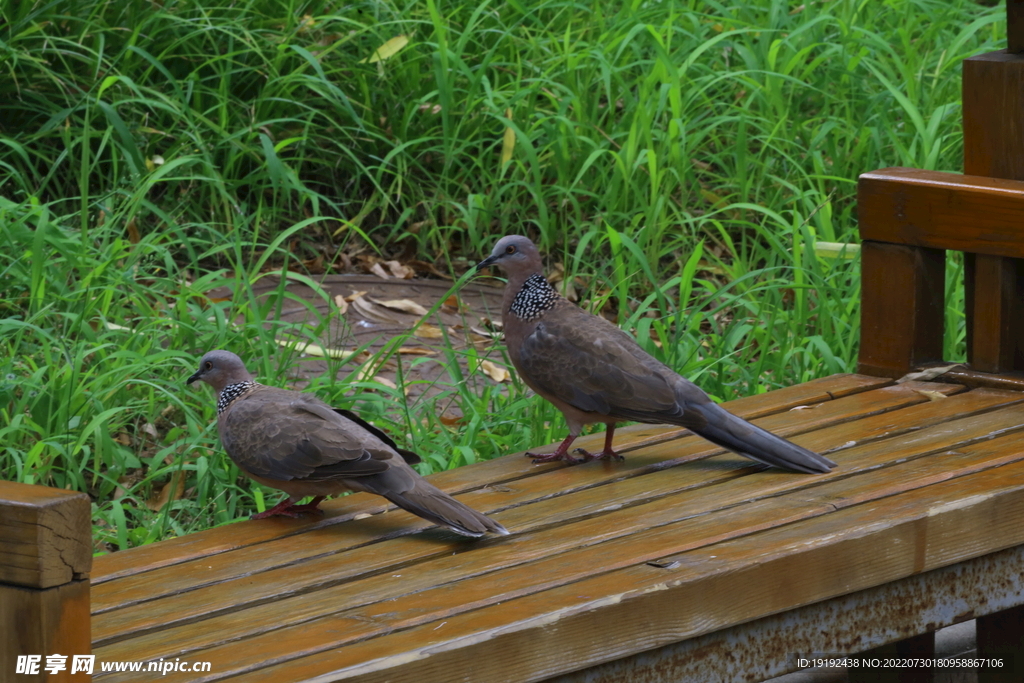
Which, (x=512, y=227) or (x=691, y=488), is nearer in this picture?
(x=691, y=488)

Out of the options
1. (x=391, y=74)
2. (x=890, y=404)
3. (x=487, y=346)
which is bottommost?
(x=487, y=346)

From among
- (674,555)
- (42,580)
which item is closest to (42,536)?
(42,580)

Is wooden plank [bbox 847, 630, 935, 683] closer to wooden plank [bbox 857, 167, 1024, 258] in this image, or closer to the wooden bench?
the wooden bench

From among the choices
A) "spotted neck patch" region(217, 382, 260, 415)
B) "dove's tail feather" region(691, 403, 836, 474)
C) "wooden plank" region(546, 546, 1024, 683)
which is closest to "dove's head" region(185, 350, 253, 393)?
"spotted neck patch" region(217, 382, 260, 415)

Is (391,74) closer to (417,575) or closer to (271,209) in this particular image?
(271,209)

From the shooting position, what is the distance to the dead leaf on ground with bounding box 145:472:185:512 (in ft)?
12.7

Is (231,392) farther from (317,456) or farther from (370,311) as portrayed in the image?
(370,311)

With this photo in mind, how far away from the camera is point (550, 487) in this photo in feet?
9.89

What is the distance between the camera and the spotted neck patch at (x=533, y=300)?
11.3 ft

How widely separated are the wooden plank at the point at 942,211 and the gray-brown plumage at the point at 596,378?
78cm

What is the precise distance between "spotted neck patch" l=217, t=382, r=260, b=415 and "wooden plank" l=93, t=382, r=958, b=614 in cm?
51

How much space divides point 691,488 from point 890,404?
780 millimetres

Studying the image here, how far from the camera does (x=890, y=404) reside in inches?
135

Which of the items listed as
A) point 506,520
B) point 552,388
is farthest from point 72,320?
point 506,520
